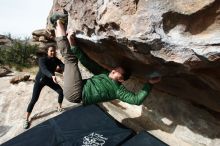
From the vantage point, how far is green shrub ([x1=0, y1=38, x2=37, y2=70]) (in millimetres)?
17891

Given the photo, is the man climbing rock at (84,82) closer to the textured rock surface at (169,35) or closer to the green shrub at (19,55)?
the textured rock surface at (169,35)

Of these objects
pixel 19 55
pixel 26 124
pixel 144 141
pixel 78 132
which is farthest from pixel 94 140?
pixel 19 55

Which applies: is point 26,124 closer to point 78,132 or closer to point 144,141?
point 78,132

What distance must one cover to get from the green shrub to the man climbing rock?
12717mm

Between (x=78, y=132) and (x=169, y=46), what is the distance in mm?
2644

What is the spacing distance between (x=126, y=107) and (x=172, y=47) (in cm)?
337

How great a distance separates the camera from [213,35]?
354cm

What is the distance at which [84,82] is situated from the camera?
562cm

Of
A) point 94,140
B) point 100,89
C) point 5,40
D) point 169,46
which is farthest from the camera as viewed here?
point 5,40

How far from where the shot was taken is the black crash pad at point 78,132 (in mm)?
5340

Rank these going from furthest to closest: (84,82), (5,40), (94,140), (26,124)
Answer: (5,40), (26,124), (84,82), (94,140)

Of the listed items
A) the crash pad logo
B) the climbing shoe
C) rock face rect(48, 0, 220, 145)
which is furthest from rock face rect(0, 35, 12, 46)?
the crash pad logo

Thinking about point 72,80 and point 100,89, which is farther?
point 100,89

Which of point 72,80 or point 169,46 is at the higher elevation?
point 169,46
